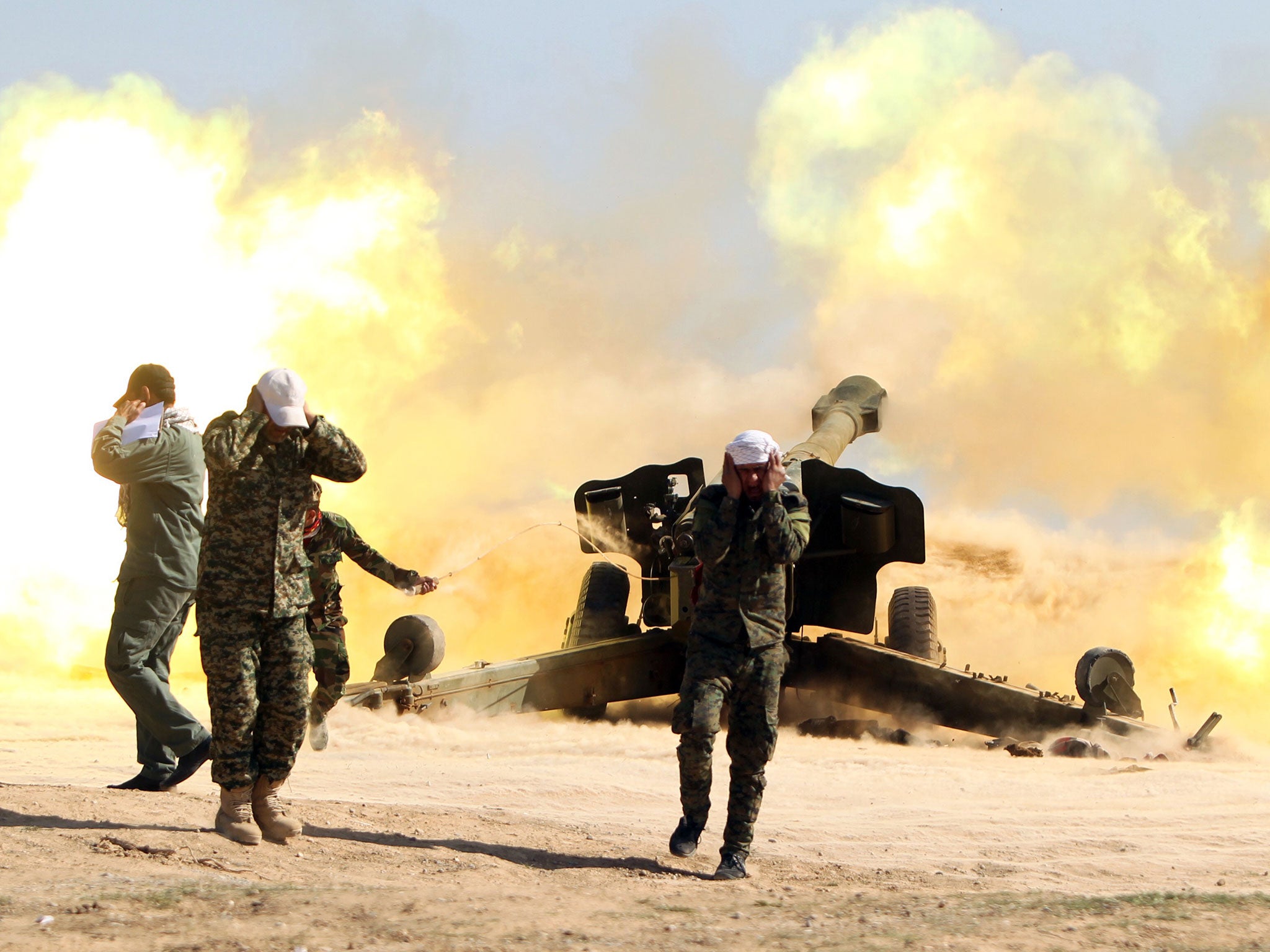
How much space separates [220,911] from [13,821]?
1870mm

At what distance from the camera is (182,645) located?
22.1 metres

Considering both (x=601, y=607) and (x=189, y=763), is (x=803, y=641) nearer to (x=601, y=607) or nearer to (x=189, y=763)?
(x=601, y=607)

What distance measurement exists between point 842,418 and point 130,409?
9.55 meters

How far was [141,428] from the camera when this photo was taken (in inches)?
263

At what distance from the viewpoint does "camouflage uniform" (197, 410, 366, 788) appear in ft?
19.4

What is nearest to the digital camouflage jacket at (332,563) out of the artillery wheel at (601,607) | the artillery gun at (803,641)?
the artillery gun at (803,641)

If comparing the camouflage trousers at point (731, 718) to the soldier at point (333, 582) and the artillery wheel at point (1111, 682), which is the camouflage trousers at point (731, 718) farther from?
the artillery wheel at point (1111, 682)

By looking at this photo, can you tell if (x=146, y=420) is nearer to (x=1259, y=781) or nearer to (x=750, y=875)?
(x=750, y=875)

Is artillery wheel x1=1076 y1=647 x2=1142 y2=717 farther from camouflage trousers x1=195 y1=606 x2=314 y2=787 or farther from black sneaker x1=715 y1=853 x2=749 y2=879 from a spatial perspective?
camouflage trousers x1=195 y1=606 x2=314 y2=787

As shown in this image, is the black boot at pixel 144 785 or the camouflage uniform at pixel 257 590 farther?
the black boot at pixel 144 785

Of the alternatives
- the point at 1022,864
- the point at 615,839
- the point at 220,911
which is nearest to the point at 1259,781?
the point at 1022,864

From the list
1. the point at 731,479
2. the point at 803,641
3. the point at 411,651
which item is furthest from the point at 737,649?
the point at 803,641

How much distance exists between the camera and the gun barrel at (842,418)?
46.8 ft

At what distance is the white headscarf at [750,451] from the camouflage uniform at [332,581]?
1513mm
